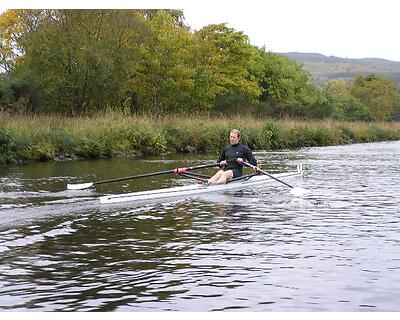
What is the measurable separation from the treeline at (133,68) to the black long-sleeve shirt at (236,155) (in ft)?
57.1

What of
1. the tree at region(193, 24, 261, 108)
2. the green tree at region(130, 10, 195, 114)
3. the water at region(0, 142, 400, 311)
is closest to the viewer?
the water at region(0, 142, 400, 311)

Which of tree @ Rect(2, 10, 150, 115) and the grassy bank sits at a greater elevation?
tree @ Rect(2, 10, 150, 115)

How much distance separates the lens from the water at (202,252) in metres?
7.10

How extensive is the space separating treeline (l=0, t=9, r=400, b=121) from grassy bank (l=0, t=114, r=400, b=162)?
133 inches

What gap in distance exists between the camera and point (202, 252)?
942 centimetres

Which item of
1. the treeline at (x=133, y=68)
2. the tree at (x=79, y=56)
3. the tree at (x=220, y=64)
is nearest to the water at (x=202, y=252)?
the treeline at (x=133, y=68)

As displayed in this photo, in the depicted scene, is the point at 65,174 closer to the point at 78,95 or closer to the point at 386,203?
the point at 386,203

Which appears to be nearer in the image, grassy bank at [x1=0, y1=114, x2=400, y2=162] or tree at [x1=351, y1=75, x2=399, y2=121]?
grassy bank at [x1=0, y1=114, x2=400, y2=162]

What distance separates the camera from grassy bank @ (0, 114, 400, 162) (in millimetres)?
27156

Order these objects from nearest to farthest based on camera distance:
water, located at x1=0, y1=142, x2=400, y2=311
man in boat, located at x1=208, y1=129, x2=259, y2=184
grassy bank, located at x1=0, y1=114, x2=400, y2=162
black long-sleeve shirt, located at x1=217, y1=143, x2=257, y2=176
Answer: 1. water, located at x1=0, y1=142, x2=400, y2=311
2. man in boat, located at x1=208, y1=129, x2=259, y2=184
3. black long-sleeve shirt, located at x1=217, y1=143, x2=257, y2=176
4. grassy bank, located at x1=0, y1=114, x2=400, y2=162

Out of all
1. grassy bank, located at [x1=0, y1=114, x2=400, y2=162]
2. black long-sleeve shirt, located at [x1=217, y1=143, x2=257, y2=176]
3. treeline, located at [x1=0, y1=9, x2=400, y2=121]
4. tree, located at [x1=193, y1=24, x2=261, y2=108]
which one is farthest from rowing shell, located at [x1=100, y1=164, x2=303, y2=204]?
tree, located at [x1=193, y1=24, x2=261, y2=108]

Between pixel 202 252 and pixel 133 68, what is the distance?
35953 millimetres

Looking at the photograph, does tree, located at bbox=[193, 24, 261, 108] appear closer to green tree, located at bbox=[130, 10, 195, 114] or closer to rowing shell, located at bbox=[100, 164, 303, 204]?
green tree, located at bbox=[130, 10, 195, 114]

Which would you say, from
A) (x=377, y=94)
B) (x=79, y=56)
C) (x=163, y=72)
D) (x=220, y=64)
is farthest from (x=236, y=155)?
(x=377, y=94)
